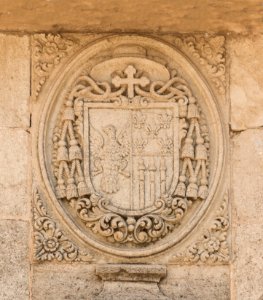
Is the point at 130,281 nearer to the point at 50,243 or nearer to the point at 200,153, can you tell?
the point at 50,243

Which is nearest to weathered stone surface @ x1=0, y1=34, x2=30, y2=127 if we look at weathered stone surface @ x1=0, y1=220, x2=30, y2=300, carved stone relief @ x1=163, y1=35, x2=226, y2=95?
weathered stone surface @ x1=0, y1=220, x2=30, y2=300

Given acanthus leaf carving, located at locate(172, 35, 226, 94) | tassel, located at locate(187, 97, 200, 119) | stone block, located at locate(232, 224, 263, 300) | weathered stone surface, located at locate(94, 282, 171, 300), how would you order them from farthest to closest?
1. acanthus leaf carving, located at locate(172, 35, 226, 94)
2. tassel, located at locate(187, 97, 200, 119)
3. stone block, located at locate(232, 224, 263, 300)
4. weathered stone surface, located at locate(94, 282, 171, 300)

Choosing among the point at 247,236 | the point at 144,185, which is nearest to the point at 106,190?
the point at 144,185

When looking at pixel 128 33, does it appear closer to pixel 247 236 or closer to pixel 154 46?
pixel 154 46

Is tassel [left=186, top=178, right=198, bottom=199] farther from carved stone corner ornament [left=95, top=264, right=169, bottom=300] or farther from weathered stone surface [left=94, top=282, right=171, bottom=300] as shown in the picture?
weathered stone surface [left=94, top=282, right=171, bottom=300]

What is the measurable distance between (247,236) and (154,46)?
1409 millimetres

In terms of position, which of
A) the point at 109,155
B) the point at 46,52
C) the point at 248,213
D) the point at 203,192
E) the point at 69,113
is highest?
the point at 46,52

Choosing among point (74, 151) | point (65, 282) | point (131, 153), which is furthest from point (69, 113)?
point (65, 282)

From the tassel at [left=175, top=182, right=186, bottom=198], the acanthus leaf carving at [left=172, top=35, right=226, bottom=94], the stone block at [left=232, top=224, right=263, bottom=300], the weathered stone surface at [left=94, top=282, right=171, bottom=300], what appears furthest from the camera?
the acanthus leaf carving at [left=172, top=35, right=226, bottom=94]

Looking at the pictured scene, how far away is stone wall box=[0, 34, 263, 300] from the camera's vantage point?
36.3 feet

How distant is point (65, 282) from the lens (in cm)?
1106

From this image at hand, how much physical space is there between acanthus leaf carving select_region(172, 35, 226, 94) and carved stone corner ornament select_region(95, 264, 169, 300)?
53.4 inches

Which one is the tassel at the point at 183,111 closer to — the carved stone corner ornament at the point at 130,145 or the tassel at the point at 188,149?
the carved stone corner ornament at the point at 130,145

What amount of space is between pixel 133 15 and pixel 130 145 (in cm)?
85
